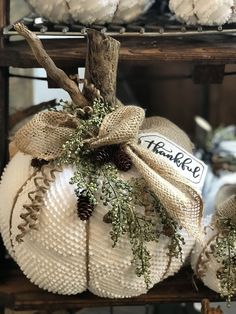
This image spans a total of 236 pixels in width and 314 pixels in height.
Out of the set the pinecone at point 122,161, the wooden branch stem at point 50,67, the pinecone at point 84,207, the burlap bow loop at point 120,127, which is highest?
the wooden branch stem at point 50,67

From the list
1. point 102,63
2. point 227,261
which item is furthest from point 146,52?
point 227,261

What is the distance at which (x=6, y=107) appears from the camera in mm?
981

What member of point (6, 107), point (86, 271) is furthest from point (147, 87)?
point (86, 271)

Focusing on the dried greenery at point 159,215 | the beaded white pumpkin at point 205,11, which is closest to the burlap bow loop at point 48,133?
the dried greenery at point 159,215

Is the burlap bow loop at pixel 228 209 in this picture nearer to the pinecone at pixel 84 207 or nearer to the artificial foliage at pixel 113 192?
the artificial foliage at pixel 113 192

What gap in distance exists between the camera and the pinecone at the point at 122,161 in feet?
2.84

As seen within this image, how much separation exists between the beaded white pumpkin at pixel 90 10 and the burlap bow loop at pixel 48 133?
160 millimetres

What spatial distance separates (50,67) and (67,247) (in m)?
0.23

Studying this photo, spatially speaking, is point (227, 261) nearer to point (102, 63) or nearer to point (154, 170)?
point (154, 170)

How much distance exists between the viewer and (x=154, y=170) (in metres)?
0.86

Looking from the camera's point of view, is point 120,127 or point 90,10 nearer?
point 120,127

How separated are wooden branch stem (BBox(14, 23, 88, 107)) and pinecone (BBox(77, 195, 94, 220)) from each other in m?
0.13

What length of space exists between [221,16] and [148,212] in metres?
0.29

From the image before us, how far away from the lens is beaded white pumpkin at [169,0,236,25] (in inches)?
35.8
